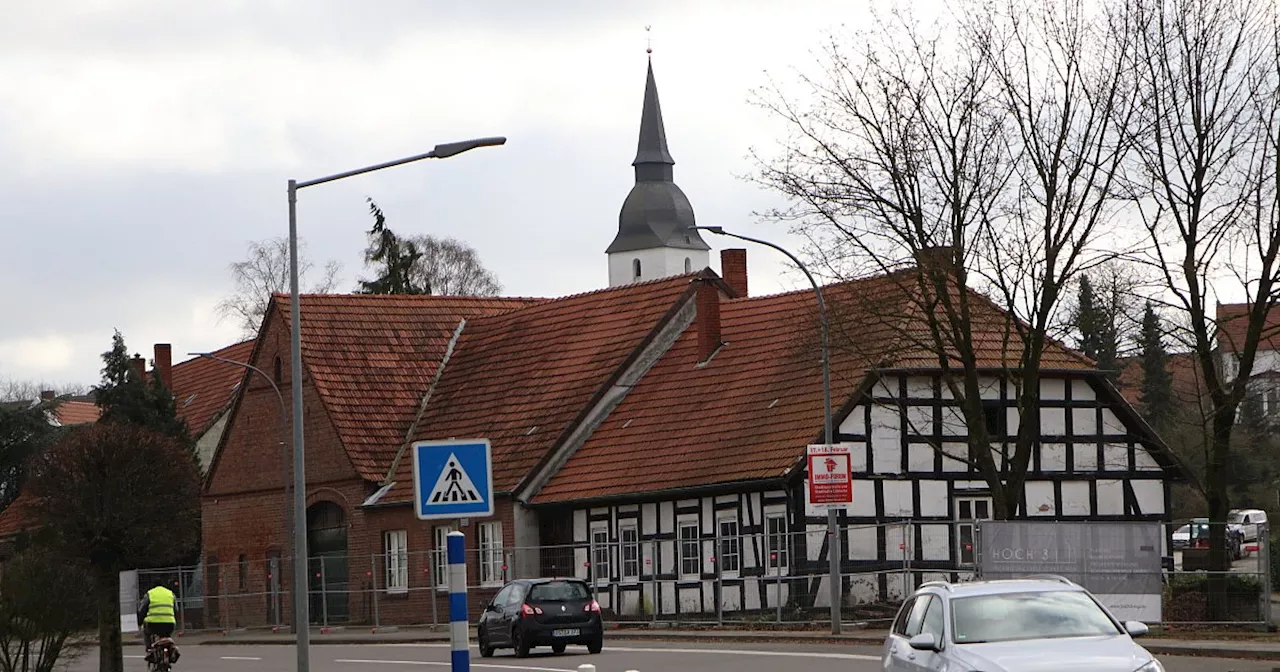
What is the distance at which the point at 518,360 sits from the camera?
57.8 meters

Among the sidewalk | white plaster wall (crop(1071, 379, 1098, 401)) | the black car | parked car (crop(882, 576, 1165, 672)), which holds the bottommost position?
the sidewalk

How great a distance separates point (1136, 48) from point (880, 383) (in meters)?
10.6

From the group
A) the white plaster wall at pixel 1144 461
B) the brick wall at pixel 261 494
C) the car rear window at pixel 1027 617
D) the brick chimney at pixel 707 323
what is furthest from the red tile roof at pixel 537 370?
the car rear window at pixel 1027 617

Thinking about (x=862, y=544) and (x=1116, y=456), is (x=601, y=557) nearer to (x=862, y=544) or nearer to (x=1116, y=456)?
(x=862, y=544)

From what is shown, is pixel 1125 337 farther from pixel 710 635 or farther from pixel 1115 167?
pixel 710 635

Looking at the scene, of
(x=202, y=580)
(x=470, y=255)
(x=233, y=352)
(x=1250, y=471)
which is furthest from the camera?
(x=470, y=255)

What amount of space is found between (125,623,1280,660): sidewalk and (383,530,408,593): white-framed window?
4.91 ft

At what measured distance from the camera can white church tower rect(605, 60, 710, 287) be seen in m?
121

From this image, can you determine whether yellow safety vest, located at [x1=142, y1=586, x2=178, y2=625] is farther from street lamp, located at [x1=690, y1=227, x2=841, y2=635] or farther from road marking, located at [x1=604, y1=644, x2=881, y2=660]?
street lamp, located at [x1=690, y1=227, x2=841, y2=635]

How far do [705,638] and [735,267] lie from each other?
19.6 metres

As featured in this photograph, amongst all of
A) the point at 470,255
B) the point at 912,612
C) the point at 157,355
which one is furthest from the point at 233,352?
the point at 912,612

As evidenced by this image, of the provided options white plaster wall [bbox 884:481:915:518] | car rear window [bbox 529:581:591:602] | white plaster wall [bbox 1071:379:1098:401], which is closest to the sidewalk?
car rear window [bbox 529:581:591:602]

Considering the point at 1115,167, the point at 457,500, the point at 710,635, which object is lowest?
the point at 710,635

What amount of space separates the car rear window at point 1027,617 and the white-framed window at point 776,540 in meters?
26.0
